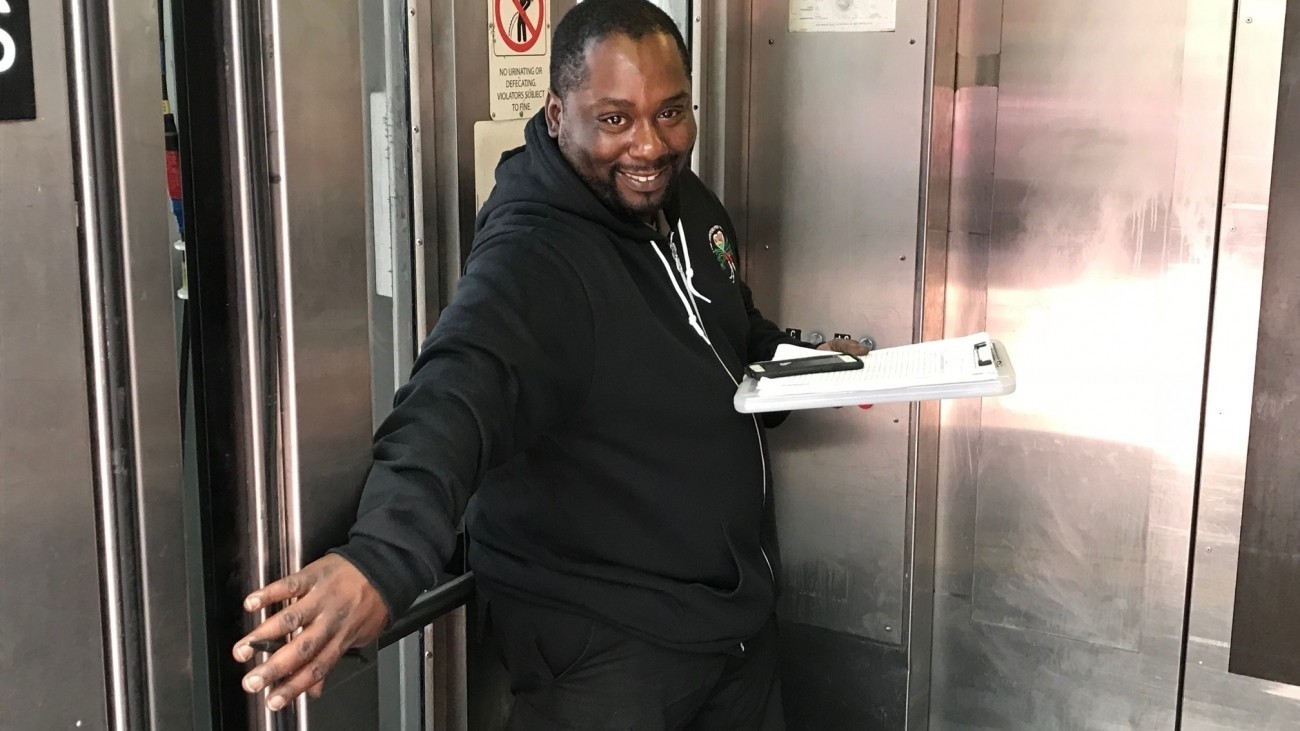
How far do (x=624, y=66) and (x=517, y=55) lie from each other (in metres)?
0.40

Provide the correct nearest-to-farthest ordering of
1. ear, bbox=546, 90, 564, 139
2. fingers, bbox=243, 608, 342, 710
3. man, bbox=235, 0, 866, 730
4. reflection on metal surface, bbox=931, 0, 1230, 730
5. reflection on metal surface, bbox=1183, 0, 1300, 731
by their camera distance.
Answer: fingers, bbox=243, 608, 342, 710 < man, bbox=235, 0, 866, 730 < ear, bbox=546, 90, 564, 139 < reflection on metal surface, bbox=1183, 0, 1300, 731 < reflection on metal surface, bbox=931, 0, 1230, 730

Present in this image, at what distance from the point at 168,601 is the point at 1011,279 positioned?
5.93ft

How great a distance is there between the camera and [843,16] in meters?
2.23

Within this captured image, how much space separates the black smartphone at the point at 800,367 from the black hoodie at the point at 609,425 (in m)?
0.05

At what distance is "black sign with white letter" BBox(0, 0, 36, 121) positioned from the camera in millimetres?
787

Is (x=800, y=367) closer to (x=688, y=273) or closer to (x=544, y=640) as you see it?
(x=688, y=273)

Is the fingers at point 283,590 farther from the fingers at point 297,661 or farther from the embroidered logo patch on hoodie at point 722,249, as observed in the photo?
the embroidered logo patch on hoodie at point 722,249

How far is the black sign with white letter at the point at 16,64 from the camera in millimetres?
787

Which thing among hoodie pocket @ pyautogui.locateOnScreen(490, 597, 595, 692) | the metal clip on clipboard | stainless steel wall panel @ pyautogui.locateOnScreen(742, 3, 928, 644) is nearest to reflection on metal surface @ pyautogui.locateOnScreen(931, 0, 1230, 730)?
stainless steel wall panel @ pyautogui.locateOnScreen(742, 3, 928, 644)

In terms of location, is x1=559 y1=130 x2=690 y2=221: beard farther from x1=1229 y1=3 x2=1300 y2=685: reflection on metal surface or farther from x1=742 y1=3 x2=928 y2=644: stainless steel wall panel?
x1=1229 y1=3 x2=1300 y2=685: reflection on metal surface

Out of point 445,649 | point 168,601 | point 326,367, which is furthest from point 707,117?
point 168,601

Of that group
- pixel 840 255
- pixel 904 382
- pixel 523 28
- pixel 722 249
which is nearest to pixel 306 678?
pixel 904 382

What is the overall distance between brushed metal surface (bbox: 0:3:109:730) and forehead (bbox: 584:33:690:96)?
0.85 metres

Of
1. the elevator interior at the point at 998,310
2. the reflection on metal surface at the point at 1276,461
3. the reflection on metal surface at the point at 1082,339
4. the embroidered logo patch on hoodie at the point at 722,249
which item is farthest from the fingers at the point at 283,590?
the reflection on metal surface at the point at 1276,461
